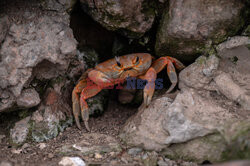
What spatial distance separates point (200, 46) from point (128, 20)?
3.42 ft

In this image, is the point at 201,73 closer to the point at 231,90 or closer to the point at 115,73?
the point at 231,90

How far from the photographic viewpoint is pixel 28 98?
3006 millimetres

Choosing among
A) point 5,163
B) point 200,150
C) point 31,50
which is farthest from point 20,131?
point 200,150

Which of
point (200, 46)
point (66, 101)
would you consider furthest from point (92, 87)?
point (200, 46)

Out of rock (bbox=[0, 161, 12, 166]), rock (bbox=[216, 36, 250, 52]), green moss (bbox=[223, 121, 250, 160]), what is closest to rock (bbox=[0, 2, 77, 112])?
rock (bbox=[0, 161, 12, 166])

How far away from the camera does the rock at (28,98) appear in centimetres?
296

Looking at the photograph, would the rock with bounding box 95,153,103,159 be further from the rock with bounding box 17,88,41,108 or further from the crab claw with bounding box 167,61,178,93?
the crab claw with bounding box 167,61,178,93

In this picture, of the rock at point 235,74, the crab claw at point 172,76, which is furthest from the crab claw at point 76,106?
the rock at point 235,74

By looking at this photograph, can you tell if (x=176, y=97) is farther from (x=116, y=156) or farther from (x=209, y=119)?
(x=116, y=156)

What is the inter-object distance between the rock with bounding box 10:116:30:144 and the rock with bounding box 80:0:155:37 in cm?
176

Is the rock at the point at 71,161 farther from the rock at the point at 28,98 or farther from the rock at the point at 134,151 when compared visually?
the rock at the point at 28,98

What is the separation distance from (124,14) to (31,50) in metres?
1.28

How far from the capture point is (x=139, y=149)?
9.38 feet

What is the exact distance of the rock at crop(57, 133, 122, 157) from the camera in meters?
2.85
